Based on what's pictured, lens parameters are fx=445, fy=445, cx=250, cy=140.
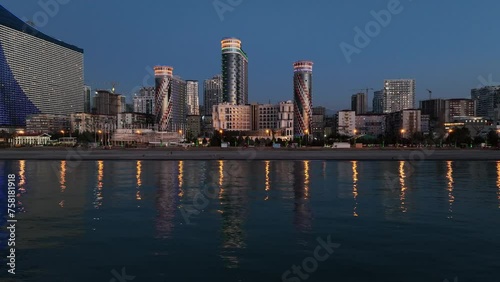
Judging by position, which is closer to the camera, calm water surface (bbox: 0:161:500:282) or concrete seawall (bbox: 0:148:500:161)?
calm water surface (bbox: 0:161:500:282)

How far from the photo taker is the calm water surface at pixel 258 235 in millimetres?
12422

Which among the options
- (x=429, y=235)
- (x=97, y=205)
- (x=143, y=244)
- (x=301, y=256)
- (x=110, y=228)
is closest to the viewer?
(x=301, y=256)

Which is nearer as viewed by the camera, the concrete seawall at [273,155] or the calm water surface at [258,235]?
the calm water surface at [258,235]

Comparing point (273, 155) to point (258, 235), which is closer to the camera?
point (258, 235)

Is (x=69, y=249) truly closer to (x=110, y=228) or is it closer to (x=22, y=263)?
(x=22, y=263)

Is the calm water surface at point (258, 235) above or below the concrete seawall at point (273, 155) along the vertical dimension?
above

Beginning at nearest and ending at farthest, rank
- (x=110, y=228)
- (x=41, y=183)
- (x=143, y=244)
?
(x=143, y=244) < (x=110, y=228) < (x=41, y=183)

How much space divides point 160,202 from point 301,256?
42.3 feet

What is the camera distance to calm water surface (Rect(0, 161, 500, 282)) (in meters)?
12.4

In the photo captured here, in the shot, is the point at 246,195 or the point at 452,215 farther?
the point at 246,195

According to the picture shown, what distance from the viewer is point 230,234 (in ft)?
55.6

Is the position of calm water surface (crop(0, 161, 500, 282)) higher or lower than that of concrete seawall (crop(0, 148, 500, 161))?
higher

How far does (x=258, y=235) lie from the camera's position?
16.8m

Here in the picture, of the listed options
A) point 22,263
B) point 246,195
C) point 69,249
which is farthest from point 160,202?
point 22,263
